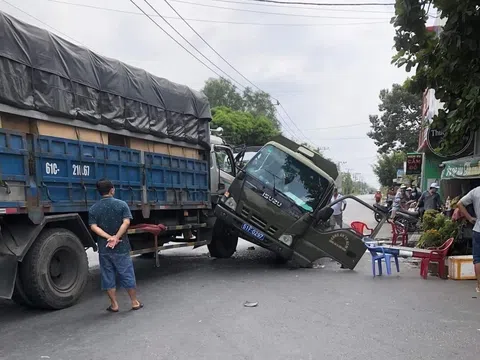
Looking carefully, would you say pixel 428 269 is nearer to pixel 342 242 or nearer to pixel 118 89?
pixel 342 242

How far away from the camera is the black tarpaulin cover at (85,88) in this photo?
5.28 metres

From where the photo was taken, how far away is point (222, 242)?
1007 cm

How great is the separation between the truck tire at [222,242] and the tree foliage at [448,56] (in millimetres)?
4623

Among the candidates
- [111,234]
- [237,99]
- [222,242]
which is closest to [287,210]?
[222,242]

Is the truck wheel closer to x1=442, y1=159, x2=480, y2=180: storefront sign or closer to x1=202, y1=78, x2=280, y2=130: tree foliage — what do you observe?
x1=442, y1=159, x2=480, y2=180: storefront sign

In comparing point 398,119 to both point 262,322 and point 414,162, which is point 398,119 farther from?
point 262,322

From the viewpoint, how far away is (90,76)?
648 centimetres

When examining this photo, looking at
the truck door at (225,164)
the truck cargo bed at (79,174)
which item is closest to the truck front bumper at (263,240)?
the truck cargo bed at (79,174)

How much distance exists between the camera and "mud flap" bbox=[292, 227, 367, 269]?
858 cm

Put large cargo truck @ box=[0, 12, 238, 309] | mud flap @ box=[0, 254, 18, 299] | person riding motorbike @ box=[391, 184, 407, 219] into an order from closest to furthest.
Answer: mud flap @ box=[0, 254, 18, 299] < large cargo truck @ box=[0, 12, 238, 309] < person riding motorbike @ box=[391, 184, 407, 219]

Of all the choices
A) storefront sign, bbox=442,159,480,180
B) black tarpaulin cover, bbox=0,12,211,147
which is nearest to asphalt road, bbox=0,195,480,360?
black tarpaulin cover, bbox=0,12,211,147

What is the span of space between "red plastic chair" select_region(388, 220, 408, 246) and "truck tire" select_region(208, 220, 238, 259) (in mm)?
4298

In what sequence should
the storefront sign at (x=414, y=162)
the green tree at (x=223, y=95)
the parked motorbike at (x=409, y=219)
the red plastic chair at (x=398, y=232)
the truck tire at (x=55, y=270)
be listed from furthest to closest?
the green tree at (x=223, y=95)
the storefront sign at (x=414, y=162)
the parked motorbike at (x=409, y=219)
the red plastic chair at (x=398, y=232)
the truck tire at (x=55, y=270)

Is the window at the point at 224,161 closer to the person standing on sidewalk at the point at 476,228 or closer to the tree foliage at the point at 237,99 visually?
the person standing on sidewalk at the point at 476,228
